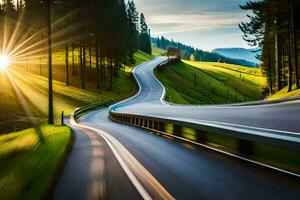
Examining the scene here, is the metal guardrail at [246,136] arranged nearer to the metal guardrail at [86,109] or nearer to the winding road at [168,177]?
the winding road at [168,177]

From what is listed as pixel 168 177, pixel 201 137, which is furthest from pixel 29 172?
pixel 201 137

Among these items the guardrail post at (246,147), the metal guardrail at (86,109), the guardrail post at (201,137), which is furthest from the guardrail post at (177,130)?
the metal guardrail at (86,109)

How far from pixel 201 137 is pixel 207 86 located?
4537 inches

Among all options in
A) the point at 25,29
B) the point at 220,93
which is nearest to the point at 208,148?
the point at 25,29

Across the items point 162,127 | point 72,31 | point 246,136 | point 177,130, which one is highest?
point 72,31

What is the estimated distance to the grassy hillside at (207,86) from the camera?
351 feet

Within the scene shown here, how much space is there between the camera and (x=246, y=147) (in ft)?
35.3

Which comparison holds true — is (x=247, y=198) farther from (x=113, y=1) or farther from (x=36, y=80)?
(x=113, y=1)

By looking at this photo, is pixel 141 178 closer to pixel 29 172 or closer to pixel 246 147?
pixel 29 172

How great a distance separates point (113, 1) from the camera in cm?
8181

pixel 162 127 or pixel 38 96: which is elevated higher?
pixel 162 127

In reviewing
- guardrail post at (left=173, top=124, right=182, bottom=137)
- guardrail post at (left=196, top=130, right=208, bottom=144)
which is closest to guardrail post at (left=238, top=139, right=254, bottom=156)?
guardrail post at (left=196, top=130, right=208, bottom=144)

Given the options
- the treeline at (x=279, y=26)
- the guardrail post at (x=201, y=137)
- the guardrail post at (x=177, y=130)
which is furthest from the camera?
the treeline at (x=279, y=26)

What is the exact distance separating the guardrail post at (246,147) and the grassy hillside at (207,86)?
73797 mm
